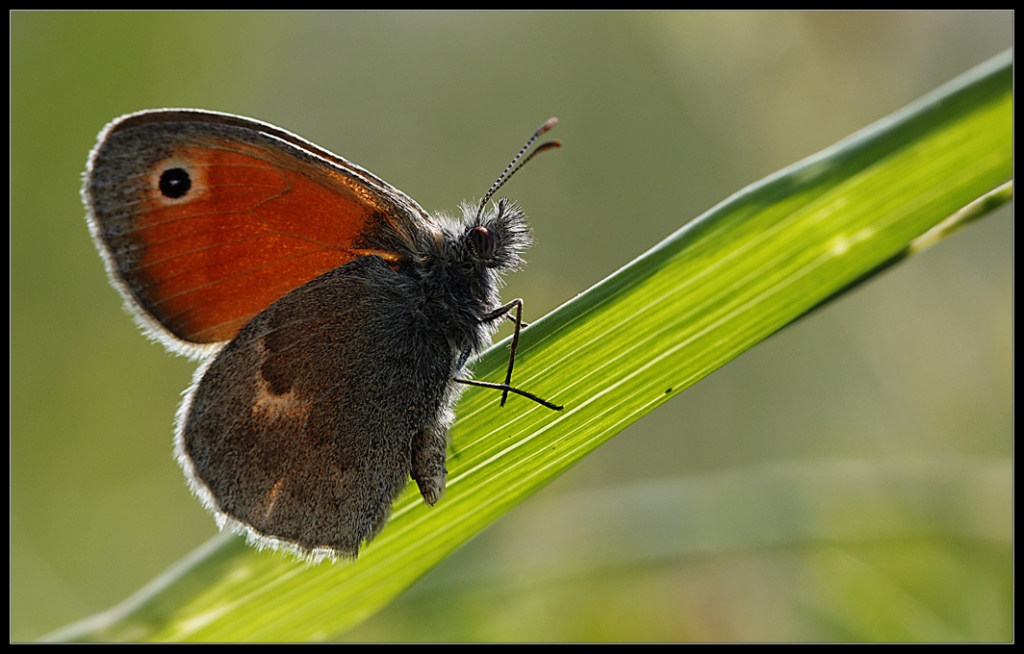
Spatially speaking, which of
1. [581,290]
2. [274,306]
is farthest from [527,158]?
[581,290]

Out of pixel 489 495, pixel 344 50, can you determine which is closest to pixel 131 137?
pixel 489 495

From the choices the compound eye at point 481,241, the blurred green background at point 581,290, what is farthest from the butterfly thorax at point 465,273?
the blurred green background at point 581,290

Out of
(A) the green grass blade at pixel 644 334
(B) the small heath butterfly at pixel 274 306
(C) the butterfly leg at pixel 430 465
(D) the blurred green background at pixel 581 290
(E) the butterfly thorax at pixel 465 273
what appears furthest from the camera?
(D) the blurred green background at pixel 581 290

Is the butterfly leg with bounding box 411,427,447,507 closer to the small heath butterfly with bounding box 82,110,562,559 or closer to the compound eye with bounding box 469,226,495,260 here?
the small heath butterfly with bounding box 82,110,562,559

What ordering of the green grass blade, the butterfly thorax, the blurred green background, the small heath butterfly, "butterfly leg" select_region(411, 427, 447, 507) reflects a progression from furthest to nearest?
the blurred green background
the butterfly thorax
the small heath butterfly
"butterfly leg" select_region(411, 427, 447, 507)
the green grass blade

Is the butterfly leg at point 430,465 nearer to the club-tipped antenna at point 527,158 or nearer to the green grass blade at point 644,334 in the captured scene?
the green grass blade at point 644,334

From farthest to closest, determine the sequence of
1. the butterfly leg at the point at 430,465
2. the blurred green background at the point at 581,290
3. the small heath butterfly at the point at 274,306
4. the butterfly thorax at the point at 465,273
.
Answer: the blurred green background at the point at 581,290 → the butterfly thorax at the point at 465,273 → the small heath butterfly at the point at 274,306 → the butterfly leg at the point at 430,465

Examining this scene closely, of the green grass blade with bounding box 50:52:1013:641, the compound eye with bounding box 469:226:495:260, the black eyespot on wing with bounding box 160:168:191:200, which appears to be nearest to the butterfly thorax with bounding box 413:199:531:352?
the compound eye with bounding box 469:226:495:260

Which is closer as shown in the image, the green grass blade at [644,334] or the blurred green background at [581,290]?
the green grass blade at [644,334]
